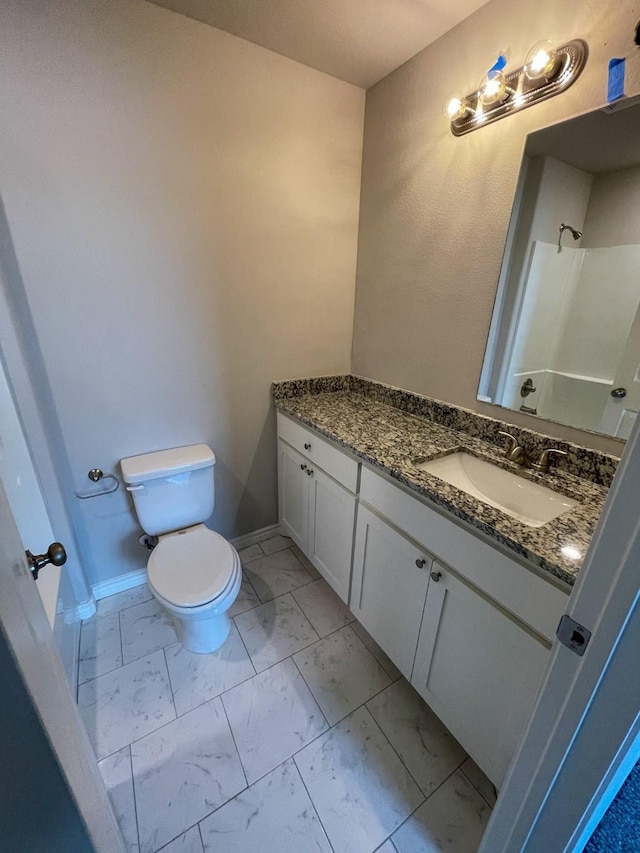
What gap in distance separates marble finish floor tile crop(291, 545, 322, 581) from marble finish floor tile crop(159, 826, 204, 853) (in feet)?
3.29

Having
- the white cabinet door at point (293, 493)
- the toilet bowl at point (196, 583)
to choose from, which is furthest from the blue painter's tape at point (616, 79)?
the toilet bowl at point (196, 583)

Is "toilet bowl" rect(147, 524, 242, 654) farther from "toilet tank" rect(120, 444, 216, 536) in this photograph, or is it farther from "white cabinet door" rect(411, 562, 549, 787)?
"white cabinet door" rect(411, 562, 549, 787)

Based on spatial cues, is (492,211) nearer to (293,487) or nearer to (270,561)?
(293,487)

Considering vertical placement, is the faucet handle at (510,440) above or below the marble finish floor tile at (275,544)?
above

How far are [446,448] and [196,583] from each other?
107 centimetres

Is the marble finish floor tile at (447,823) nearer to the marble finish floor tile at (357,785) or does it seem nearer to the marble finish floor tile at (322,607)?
the marble finish floor tile at (357,785)

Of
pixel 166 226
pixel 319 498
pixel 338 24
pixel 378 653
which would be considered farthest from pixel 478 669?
pixel 338 24

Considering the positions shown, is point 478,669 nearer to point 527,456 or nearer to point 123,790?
point 527,456

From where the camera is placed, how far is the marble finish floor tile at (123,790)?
980mm

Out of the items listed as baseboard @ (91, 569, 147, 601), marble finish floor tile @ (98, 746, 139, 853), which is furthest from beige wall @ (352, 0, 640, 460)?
marble finish floor tile @ (98, 746, 139, 853)

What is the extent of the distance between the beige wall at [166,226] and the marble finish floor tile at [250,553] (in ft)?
0.72

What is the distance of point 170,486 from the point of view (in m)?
1.58

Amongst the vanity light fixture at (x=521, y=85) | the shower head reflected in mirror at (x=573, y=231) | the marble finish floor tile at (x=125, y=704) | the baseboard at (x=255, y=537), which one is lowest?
the marble finish floor tile at (x=125, y=704)

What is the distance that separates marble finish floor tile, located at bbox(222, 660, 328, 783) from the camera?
1153 mm
